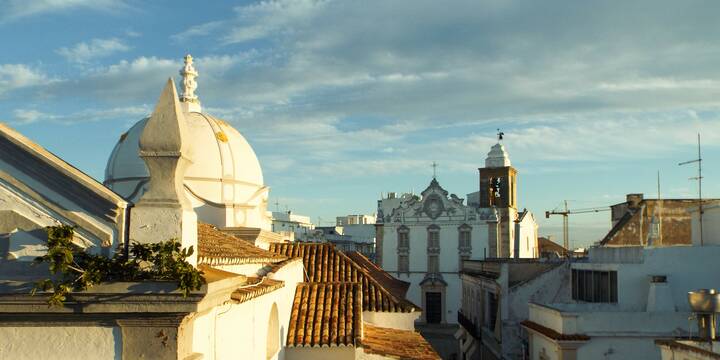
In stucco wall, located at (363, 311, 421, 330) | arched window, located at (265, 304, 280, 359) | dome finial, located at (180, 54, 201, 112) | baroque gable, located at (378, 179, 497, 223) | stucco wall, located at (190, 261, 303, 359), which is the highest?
dome finial, located at (180, 54, 201, 112)

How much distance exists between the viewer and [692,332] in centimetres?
1858

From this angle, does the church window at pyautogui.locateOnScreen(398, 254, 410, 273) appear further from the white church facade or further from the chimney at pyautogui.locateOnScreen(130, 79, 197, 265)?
the chimney at pyautogui.locateOnScreen(130, 79, 197, 265)

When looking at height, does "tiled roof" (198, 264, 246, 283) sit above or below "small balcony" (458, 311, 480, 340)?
above

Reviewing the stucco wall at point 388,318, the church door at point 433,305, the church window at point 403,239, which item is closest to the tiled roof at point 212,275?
the stucco wall at point 388,318

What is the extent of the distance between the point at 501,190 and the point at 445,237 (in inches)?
234

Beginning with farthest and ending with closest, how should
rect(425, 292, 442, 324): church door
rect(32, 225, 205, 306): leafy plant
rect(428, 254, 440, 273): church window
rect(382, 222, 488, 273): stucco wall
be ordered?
1. rect(428, 254, 440, 273): church window
2. rect(382, 222, 488, 273): stucco wall
3. rect(425, 292, 442, 324): church door
4. rect(32, 225, 205, 306): leafy plant

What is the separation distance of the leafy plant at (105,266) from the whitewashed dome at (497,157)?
156 feet

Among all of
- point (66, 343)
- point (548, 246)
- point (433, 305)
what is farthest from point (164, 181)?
point (548, 246)

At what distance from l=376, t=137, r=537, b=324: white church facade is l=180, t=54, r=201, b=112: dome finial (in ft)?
85.5

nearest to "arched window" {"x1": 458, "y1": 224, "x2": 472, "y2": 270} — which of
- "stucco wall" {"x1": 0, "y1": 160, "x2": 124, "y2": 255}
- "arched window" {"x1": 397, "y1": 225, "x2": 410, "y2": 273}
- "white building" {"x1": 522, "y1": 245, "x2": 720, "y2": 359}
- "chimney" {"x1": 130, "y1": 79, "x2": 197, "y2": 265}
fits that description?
"arched window" {"x1": 397, "y1": 225, "x2": 410, "y2": 273}

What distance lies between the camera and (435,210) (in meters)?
50.1

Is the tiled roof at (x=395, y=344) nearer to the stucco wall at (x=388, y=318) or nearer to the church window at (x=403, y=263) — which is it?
the stucco wall at (x=388, y=318)

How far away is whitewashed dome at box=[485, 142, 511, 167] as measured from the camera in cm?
5256

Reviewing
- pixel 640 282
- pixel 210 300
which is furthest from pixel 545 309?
pixel 210 300
